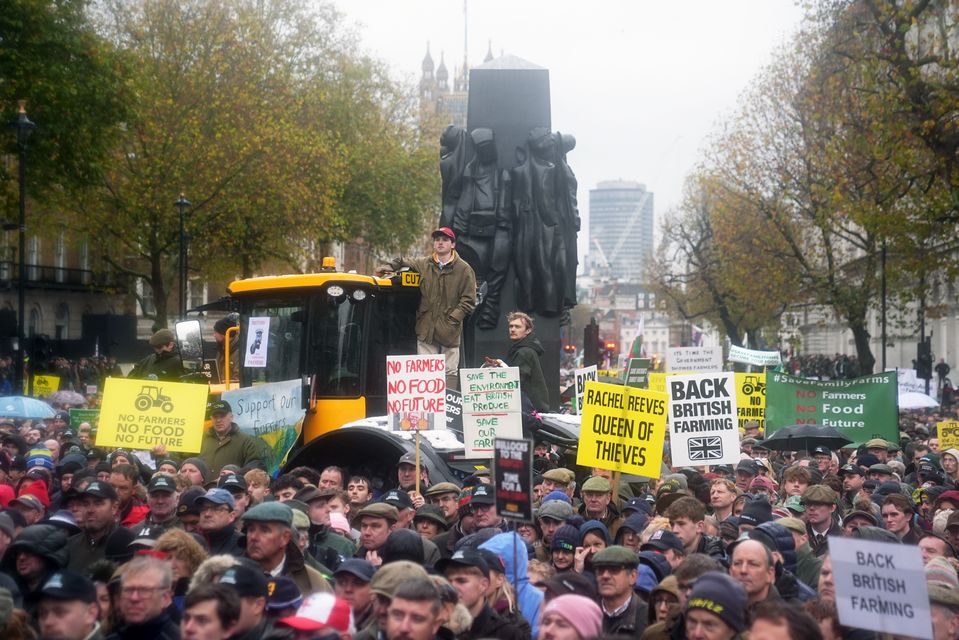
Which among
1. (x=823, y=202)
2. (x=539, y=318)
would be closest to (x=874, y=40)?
(x=823, y=202)

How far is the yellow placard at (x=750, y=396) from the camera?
64.1 ft

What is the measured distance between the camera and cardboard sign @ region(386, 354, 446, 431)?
1223cm

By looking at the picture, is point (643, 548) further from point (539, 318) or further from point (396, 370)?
point (539, 318)

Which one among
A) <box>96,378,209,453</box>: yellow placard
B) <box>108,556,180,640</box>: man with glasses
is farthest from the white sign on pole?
<box>108,556,180,640</box>: man with glasses

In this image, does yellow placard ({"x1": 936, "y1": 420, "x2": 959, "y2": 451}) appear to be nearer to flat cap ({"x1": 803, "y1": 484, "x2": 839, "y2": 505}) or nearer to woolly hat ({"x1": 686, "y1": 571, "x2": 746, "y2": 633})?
flat cap ({"x1": 803, "y1": 484, "x2": 839, "y2": 505})

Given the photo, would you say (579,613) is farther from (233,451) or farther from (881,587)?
(233,451)

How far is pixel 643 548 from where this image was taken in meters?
8.69

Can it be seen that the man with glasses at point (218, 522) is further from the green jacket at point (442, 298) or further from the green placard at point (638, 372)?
the green placard at point (638, 372)

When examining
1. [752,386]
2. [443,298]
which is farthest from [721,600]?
[752,386]

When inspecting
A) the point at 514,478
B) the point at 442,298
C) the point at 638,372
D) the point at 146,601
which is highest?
the point at 442,298

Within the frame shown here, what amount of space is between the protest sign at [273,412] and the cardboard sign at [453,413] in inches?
55.6

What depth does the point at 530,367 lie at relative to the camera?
14.6 m

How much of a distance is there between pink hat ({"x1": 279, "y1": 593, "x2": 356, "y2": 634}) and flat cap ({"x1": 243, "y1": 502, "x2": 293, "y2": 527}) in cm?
147

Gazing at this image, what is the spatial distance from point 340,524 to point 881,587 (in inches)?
186
